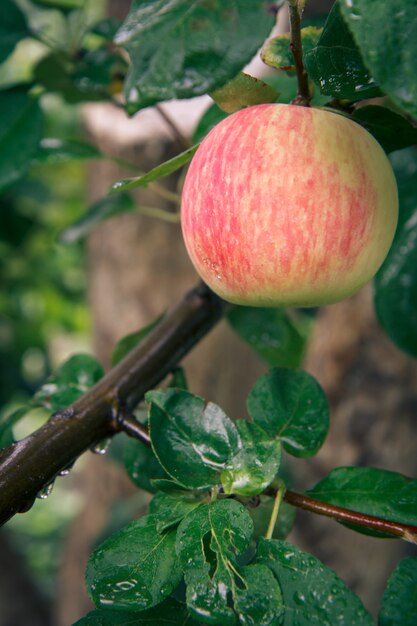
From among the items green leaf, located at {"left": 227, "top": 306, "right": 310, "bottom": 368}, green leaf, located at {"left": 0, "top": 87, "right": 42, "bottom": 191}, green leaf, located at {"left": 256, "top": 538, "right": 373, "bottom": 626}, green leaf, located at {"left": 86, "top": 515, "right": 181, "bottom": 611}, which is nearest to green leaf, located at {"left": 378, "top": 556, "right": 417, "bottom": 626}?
green leaf, located at {"left": 256, "top": 538, "right": 373, "bottom": 626}

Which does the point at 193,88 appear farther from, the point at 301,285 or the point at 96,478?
the point at 96,478

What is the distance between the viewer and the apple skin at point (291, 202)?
399mm

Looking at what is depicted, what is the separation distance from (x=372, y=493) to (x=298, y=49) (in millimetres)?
295

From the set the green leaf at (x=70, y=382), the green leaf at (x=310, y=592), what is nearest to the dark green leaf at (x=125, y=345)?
the green leaf at (x=70, y=382)

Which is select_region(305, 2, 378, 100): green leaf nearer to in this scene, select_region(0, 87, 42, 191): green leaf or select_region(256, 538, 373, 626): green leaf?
select_region(256, 538, 373, 626): green leaf

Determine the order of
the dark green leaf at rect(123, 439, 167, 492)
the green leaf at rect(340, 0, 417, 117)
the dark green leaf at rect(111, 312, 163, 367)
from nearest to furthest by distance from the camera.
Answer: the green leaf at rect(340, 0, 417, 117) → the dark green leaf at rect(123, 439, 167, 492) → the dark green leaf at rect(111, 312, 163, 367)

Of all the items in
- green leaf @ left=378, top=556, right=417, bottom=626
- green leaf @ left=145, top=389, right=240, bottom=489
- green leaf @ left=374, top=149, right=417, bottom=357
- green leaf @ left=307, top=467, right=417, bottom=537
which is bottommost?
green leaf @ left=374, top=149, right=417, bottom=357

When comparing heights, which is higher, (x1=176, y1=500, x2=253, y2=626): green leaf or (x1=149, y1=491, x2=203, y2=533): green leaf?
(x1=176, y1=500, x2=253, y2=626): green leaf

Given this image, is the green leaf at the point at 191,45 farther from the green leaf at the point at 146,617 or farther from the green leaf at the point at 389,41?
the green leaf at the point at 146,617

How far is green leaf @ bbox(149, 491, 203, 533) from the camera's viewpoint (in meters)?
0.42

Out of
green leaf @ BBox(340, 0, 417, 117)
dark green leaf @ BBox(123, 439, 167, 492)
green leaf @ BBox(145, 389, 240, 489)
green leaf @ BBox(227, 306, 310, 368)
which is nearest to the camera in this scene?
green leaf @ BBox(340, 0, 417, 117)

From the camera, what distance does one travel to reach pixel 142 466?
54 centimetres

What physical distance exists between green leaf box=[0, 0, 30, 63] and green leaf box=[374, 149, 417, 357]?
19.5 inches

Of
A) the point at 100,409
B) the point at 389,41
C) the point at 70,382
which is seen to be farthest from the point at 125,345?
the point at 389,41
